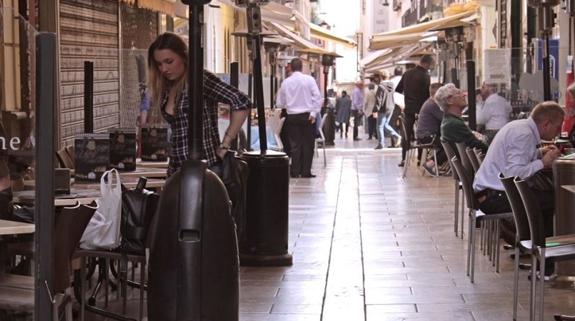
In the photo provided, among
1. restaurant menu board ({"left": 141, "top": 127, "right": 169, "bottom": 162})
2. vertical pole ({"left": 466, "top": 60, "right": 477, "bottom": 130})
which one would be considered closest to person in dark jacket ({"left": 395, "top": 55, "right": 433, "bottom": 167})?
vertical pole ({"left": 466, "top": 60, "right": 477, "bottom": 130})

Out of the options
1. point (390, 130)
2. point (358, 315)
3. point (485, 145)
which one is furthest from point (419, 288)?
point (390, 130)

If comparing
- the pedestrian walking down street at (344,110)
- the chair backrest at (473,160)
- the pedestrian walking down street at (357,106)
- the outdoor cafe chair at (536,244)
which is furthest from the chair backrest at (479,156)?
the pedestrian walking down street at (344,110)

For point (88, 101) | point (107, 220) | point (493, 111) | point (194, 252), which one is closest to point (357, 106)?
point (493, 111)

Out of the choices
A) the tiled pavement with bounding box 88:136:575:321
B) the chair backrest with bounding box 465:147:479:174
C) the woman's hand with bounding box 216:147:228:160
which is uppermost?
the woman's hand with bounding box 216:147:228:160

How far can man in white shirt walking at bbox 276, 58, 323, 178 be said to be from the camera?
710 inches

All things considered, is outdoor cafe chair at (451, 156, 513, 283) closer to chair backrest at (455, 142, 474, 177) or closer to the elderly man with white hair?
chair backrest at (455, 142, 474, 177)

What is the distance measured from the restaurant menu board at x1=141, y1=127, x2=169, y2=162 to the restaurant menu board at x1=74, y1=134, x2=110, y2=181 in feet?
5.13

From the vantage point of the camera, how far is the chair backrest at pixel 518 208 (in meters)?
7.09

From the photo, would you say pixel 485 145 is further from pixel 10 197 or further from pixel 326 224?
pixel 10 197

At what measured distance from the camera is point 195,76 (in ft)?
18.1

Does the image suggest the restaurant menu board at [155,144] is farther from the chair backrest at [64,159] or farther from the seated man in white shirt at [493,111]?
the seated man in white shirt at [493,111]

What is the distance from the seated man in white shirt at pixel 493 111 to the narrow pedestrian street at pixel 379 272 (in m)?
1.06

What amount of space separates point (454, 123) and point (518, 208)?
6244 mm

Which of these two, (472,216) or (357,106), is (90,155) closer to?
(472,216)
